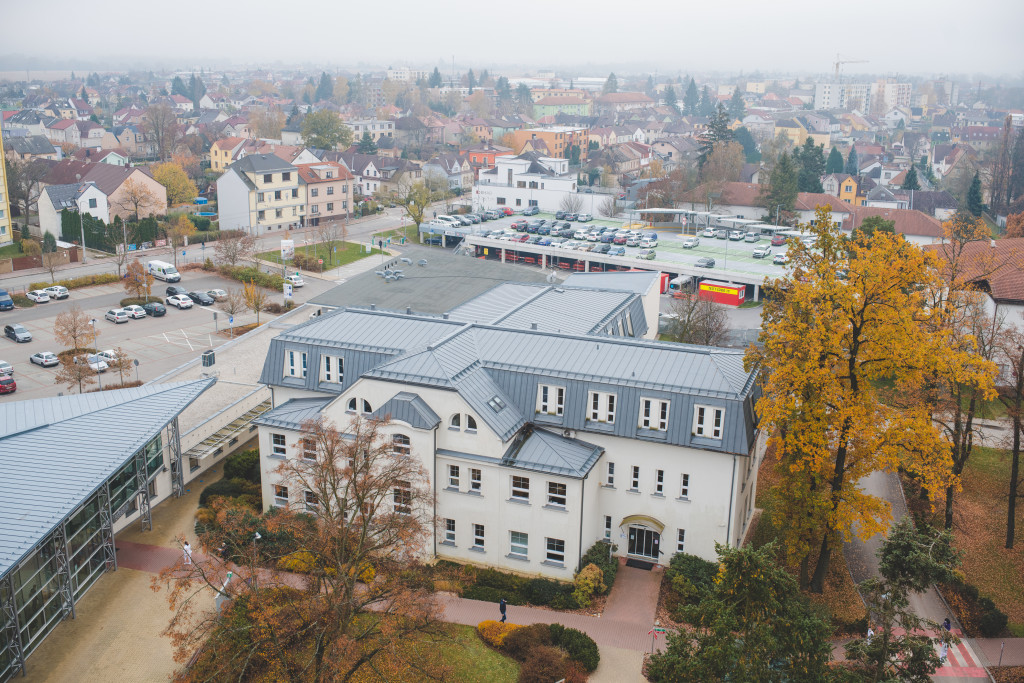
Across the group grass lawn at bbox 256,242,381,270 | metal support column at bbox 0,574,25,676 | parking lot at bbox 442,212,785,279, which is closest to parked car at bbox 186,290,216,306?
grass lawn at bbox 256,242,381,270

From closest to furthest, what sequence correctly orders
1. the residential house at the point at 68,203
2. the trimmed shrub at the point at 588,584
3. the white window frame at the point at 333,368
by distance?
1. the trimmed shrub at the point at 588,584
2. the white window frame at the point at 333,368
3. the residential house at the point at 68,203

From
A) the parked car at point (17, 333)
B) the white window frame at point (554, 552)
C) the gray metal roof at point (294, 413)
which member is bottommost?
the white window frame at point (554, 552)

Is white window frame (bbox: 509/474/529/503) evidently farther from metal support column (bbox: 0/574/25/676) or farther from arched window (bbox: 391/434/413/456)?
metal support column (bbox: 0/574/25/676)

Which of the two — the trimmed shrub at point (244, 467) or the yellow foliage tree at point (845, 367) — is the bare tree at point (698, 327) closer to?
the yellow foliage tree at point (845, 367)

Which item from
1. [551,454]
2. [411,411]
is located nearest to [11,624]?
[411,411]

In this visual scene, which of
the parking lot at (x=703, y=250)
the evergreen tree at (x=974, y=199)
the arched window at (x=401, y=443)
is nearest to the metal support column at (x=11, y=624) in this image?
the arched window at (x=401, y=443)

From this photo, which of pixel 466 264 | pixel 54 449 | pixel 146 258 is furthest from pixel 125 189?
pixel 54 449
